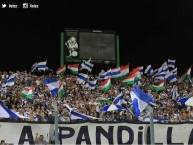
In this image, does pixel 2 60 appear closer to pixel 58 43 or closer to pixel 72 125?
pixel 58 43

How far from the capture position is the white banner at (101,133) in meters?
14.6

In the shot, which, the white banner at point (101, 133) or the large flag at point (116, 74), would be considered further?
the large flag at point (116, 74)

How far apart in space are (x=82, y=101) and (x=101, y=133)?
12.5 metres

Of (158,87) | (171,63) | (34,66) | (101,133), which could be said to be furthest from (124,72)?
(101,133)

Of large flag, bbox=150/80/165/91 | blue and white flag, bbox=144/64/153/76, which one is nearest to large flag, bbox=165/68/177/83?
blue and white flag, bbox=144/64/153/76

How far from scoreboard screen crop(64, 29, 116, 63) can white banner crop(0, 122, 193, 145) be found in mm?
23812

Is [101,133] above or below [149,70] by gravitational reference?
below

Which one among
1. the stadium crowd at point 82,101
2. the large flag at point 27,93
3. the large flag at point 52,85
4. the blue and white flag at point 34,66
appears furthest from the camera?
the blue and white flag at point 34,66

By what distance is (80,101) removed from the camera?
27281 mm

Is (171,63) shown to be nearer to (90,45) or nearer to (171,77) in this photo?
(171,77)

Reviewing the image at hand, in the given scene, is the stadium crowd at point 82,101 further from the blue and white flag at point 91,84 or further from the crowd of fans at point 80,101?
the blue and white flag at point 91,84

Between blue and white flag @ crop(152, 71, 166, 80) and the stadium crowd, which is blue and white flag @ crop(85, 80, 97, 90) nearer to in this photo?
the stadium crowd

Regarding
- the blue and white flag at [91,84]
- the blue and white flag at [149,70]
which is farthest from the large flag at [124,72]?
the blue and white flag at [149,70]

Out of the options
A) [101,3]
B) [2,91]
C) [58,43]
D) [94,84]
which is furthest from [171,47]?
[2,91]
